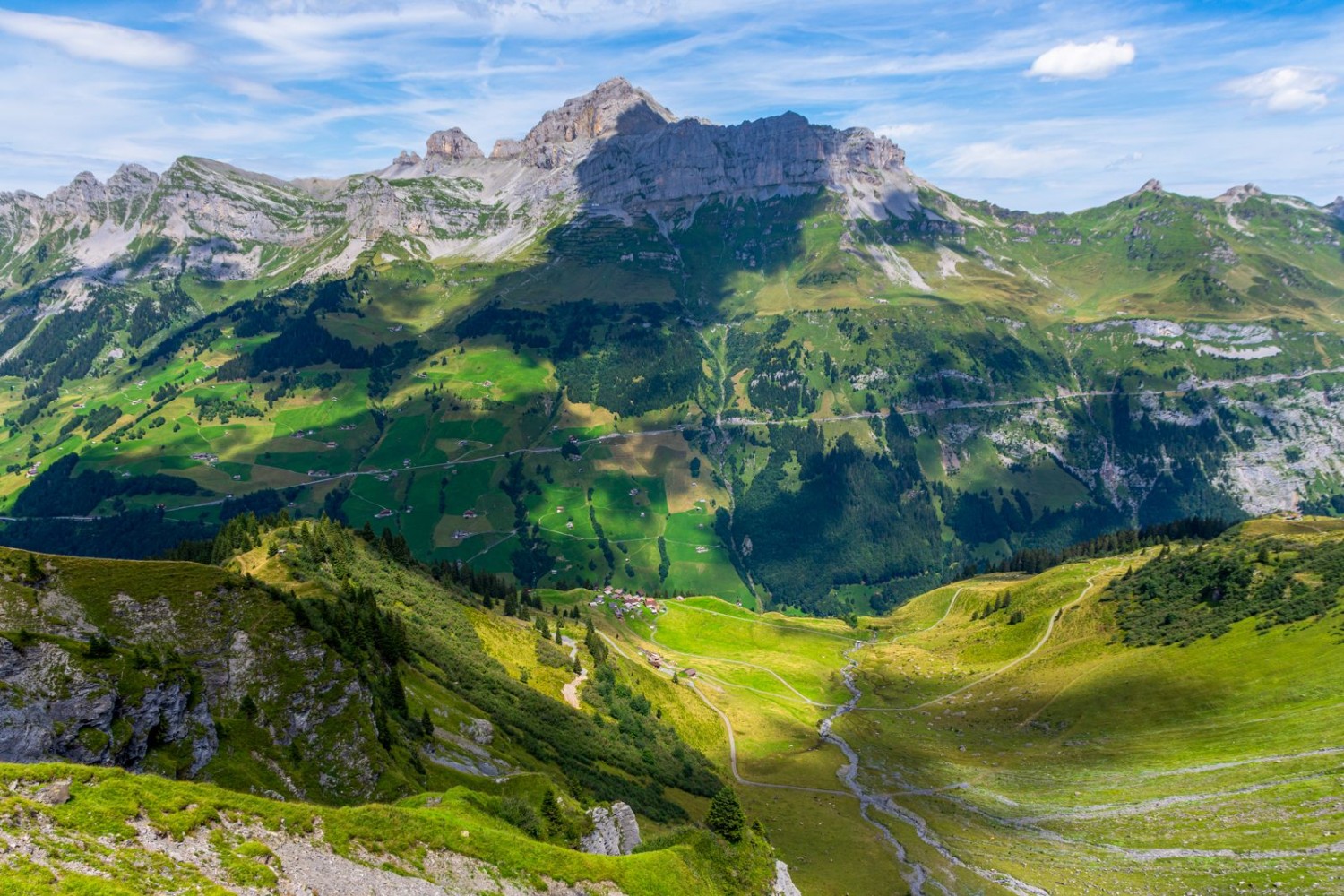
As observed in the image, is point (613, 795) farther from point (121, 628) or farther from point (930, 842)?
point (121, 628)

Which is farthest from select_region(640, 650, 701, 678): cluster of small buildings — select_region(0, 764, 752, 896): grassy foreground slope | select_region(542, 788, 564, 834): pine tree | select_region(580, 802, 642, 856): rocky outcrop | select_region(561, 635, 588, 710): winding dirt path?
select_region(0, 764, 752, 896): grassy foreground slope

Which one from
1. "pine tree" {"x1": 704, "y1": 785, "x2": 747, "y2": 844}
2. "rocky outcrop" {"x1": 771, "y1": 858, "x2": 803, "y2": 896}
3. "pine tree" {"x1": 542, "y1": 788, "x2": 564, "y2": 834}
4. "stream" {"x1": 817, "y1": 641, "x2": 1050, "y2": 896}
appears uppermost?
"pine tree" {"x1": 542, "y1": 788, "x2": 564, "y2": 834}

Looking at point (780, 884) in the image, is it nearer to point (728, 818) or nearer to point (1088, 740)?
point (728, 818)

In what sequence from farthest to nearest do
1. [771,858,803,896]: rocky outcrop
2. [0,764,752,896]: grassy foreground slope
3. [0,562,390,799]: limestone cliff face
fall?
1. [771,858,803,896]: rocky outcrop
2. [0,562,390,799]: limestone cliff face
3. [0,764,752,896]: grassy foreground slope

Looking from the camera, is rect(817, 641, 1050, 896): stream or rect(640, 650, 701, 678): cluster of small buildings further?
rect(640, 650, 701, 678): cluster of small buildings

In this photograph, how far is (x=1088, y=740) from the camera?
126 meters

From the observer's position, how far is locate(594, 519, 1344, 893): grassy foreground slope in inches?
3273

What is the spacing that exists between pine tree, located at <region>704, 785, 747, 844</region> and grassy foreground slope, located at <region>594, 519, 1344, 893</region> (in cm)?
2907

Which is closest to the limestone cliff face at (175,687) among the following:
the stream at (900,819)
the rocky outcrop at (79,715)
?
the rocky outcrop at (79,715)

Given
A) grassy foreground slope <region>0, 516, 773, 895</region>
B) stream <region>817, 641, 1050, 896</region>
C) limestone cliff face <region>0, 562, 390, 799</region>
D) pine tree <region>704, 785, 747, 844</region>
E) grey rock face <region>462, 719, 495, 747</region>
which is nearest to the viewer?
grassy foreground slope <region>0, 516, 773, 895</region>

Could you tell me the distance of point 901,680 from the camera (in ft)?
593

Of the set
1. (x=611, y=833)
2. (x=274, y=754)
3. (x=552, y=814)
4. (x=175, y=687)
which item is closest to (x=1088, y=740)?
(x=611, y=833)

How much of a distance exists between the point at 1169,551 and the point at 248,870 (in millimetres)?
222477

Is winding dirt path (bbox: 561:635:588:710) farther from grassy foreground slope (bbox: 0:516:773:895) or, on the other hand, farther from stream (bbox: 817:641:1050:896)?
stream (bbox: 817:641:1050:896)
